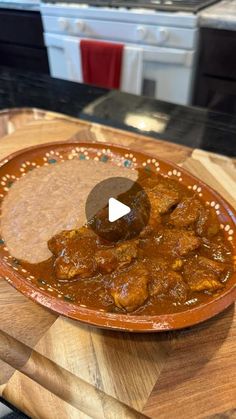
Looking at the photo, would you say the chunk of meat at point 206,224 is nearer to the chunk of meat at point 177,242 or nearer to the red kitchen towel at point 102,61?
the chunk of meat at point 177,242

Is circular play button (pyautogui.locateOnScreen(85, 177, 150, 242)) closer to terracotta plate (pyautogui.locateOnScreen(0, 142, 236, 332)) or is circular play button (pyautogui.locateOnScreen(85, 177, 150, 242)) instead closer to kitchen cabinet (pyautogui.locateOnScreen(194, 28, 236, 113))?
terracotta plate (pyautogui.locateOnScreen(0, 142, 236, 332))

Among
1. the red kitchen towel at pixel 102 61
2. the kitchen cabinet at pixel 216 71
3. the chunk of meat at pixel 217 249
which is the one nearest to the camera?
the chunk of meat at pixel 217 249

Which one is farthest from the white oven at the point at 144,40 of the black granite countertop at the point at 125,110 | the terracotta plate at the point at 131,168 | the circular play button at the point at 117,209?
the circular play button at the point at 117,209

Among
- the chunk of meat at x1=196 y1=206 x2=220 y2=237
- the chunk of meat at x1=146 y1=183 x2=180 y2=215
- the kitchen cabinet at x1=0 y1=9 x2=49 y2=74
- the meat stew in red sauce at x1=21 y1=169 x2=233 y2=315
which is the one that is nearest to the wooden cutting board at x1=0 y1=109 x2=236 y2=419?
the meat stew in red sauce at x1=21 y1=169 x2=233 y2=315

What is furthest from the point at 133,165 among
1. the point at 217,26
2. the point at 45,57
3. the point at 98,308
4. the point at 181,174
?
the point at 45,57

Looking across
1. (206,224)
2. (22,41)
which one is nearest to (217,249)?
(206,224)

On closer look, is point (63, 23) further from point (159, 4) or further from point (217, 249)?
point (217, 249)

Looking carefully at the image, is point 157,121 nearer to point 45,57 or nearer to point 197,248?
point 197,248
